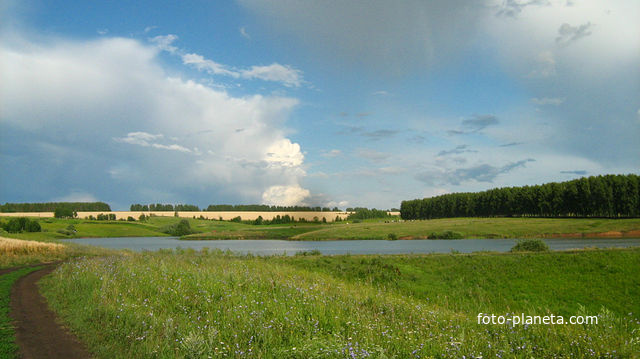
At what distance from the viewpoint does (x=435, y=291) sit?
23.5 m

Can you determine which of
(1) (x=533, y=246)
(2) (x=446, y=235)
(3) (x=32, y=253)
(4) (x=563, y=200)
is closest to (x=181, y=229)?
(2) (x=446, y=235)

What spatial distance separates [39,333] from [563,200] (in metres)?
127

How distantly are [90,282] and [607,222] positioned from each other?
336 feet

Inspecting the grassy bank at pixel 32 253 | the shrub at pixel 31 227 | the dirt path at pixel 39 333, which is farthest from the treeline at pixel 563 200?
the shrub at pixel 31 227

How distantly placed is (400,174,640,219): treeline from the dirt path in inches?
4776

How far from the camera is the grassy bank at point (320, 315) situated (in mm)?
8742

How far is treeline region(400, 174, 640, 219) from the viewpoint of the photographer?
10069 centimetres

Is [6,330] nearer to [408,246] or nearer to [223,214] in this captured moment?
[408,246]

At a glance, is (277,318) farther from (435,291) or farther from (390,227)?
(390,227)

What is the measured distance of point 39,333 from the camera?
10992 mm

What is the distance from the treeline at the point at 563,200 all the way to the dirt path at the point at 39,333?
12130 centimetres

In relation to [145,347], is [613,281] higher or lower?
lower

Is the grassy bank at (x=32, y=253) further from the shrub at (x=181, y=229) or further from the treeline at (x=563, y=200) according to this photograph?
the treeline at (x=563, y=200)

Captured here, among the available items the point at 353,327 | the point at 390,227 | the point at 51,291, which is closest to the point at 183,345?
the point at 353,327
